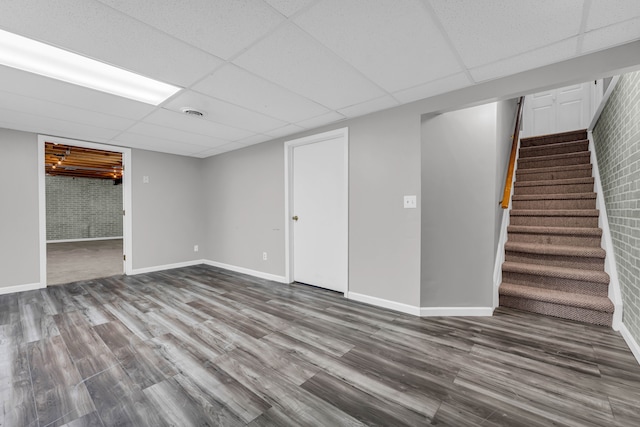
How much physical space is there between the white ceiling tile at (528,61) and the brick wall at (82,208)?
1346 centimetres

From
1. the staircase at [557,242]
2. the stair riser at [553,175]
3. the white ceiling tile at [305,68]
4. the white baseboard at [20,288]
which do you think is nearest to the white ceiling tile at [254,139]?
the white ceiling tile at [305,68]

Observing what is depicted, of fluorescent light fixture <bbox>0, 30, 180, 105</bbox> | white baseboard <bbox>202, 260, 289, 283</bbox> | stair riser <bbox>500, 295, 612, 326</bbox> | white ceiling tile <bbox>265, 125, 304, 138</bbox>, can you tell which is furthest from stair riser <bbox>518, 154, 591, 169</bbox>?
fluorescent light fixture <bbox>0, 30, 180, 105</bbox>

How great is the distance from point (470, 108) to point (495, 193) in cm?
95

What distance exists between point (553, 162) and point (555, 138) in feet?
2.40

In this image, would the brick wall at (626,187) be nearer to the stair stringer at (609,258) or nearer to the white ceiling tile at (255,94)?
the stair stringer at (609,258)

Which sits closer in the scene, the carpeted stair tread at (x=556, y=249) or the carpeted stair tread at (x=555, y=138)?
the carpeted stair tread at (x=556, y=249)

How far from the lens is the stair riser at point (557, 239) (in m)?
3.11

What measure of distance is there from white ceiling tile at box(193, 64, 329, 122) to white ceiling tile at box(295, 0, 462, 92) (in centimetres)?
77

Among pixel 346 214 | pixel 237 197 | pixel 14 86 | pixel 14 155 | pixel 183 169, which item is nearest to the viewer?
pixel 14 86

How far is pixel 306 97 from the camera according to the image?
2.70 metres

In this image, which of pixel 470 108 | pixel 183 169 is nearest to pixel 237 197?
pixel 183 169

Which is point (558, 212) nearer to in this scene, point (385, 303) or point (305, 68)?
point (385, 303)

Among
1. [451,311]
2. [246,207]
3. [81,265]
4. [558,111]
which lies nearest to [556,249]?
[451,311]

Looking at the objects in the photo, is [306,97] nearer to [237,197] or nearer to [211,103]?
[211,103]
